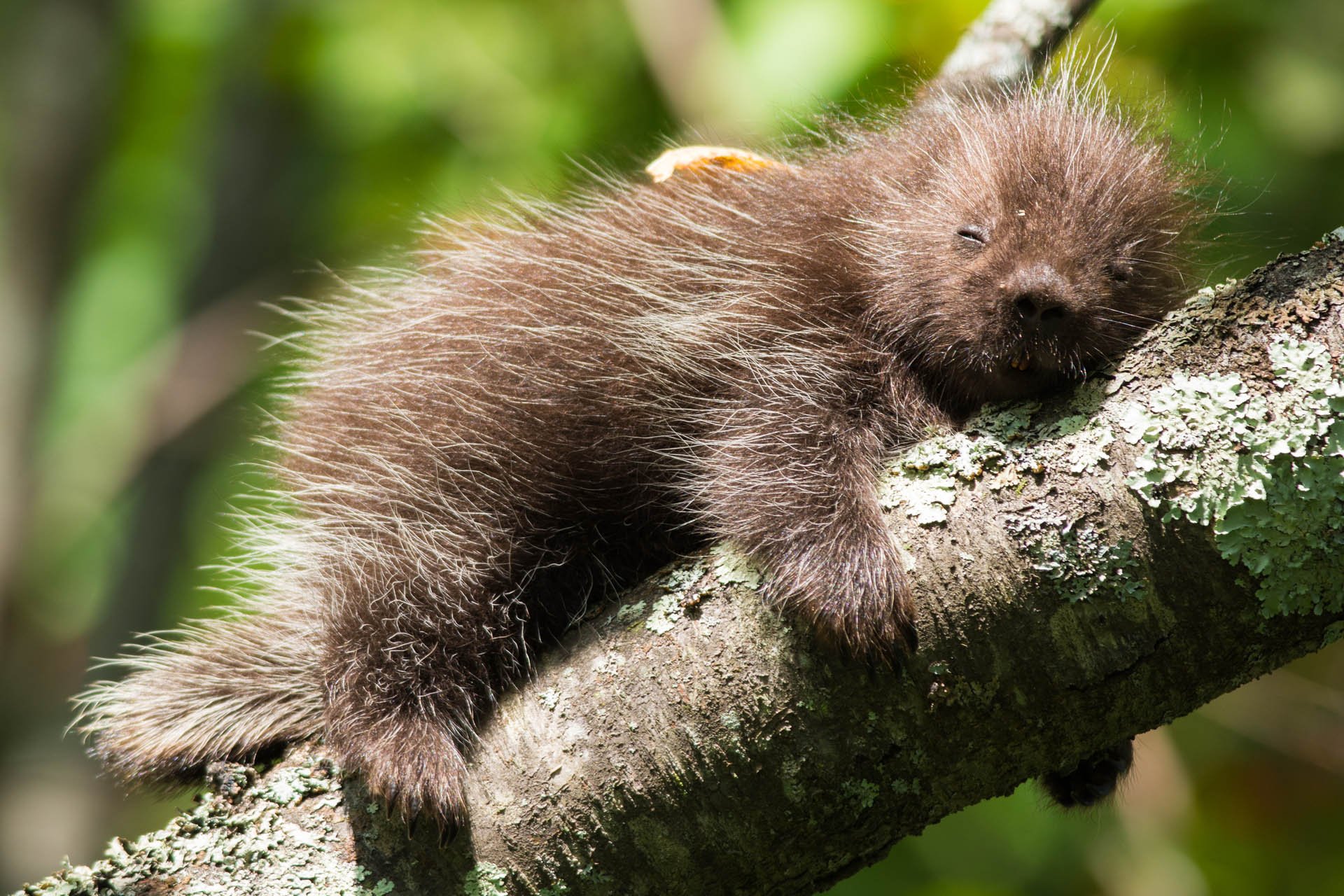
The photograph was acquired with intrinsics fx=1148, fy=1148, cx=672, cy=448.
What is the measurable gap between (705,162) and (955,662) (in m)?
1.27

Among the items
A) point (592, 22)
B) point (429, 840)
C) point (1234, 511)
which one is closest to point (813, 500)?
point (1234, 511)

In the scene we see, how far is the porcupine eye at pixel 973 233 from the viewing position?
75.4 inches

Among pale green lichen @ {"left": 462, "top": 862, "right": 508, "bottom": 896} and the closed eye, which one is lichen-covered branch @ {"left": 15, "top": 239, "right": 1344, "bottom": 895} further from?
the closed eye

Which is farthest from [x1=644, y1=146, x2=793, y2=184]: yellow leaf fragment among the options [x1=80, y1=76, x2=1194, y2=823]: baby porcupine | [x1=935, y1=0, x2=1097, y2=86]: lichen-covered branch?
[x1=935, y1=0, x2=1097, y2=86]: lichen-covered branch

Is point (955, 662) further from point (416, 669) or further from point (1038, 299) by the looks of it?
point (416, 669)

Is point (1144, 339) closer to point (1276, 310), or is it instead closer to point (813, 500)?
point (1276, 310)

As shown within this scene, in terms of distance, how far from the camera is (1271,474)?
1.38 meters

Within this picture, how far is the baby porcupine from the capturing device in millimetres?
1840

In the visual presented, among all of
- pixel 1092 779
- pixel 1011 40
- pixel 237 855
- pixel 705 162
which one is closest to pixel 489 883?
pixel 237 855

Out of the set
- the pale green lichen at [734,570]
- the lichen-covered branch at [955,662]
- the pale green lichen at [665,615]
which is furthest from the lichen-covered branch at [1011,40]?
the pale green lichen at [665,615]

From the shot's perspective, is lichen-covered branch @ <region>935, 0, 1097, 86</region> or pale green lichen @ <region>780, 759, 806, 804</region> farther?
lichen-covered branch @ <region>935, 0, 1097, 86</region>

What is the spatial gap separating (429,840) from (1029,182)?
1.39m

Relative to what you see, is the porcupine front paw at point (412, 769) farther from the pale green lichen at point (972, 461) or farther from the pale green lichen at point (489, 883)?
the pale green lichen at point (972, 461)

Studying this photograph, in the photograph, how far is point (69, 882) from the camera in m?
1.69
